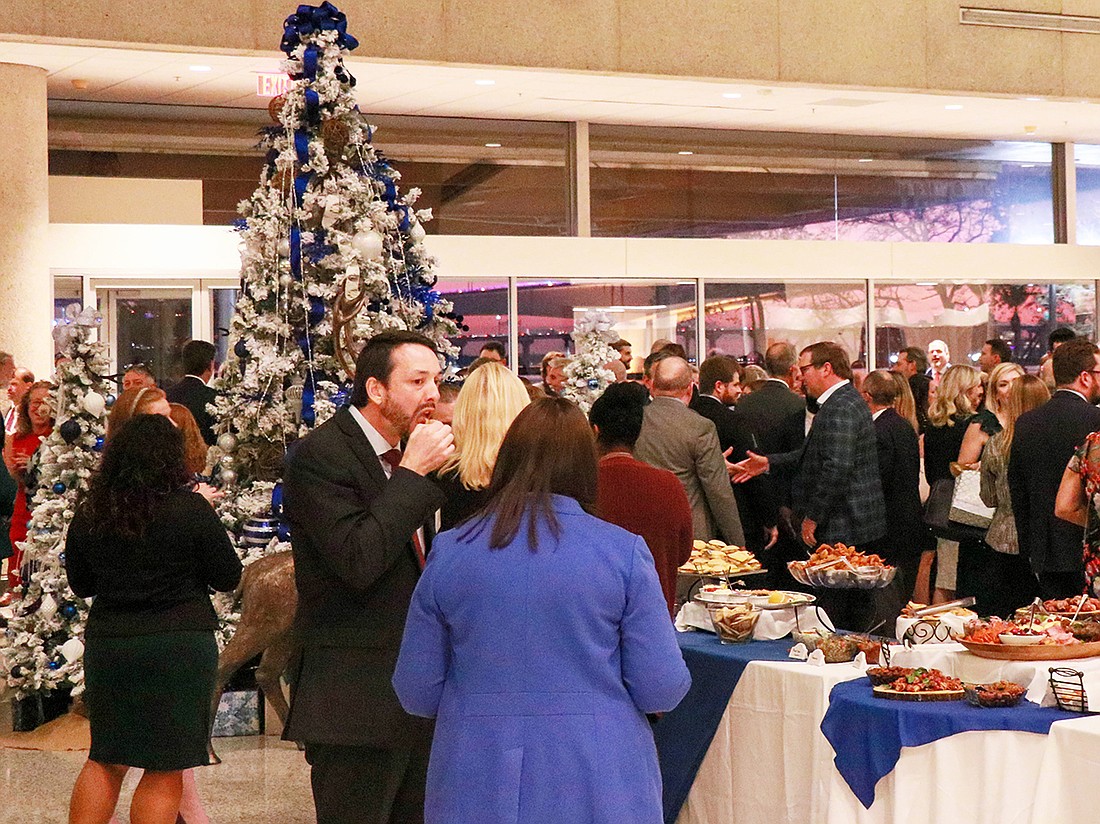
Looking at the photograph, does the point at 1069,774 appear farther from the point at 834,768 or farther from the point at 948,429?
the point at 948,429

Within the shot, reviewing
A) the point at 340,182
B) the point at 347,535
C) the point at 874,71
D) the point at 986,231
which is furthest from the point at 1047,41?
the point at 347,535

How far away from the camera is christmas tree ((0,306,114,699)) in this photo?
797cm

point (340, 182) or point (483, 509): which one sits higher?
point (340, 182)

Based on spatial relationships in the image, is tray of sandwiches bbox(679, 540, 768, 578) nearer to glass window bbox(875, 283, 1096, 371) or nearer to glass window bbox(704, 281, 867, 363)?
glass window bbox(704, 281, 867, 363)

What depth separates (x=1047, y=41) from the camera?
14539 millimetres

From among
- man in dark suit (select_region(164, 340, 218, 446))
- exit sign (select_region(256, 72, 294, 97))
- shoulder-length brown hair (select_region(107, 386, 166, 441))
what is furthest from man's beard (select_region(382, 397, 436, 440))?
exit sign (select_region(256, 72, 294, 97))

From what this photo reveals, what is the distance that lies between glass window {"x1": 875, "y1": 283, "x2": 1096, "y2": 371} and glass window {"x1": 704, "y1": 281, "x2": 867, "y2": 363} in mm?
321

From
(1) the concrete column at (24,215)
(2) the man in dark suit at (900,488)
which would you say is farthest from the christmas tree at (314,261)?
(1) the concrete column at (24,215)

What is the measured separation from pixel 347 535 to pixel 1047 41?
12600 millimetres

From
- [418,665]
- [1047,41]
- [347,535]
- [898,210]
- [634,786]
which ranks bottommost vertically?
[634,786]

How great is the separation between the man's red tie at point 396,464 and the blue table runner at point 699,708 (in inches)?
60.8

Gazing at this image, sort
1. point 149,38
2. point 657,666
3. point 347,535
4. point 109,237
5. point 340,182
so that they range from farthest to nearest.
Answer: point 109,237 → point 149,38 → point 340,182 → point 347,535 → point 657,666

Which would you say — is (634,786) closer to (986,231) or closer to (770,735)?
(770,735)

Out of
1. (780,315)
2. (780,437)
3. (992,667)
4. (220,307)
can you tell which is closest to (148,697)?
(992,667)
